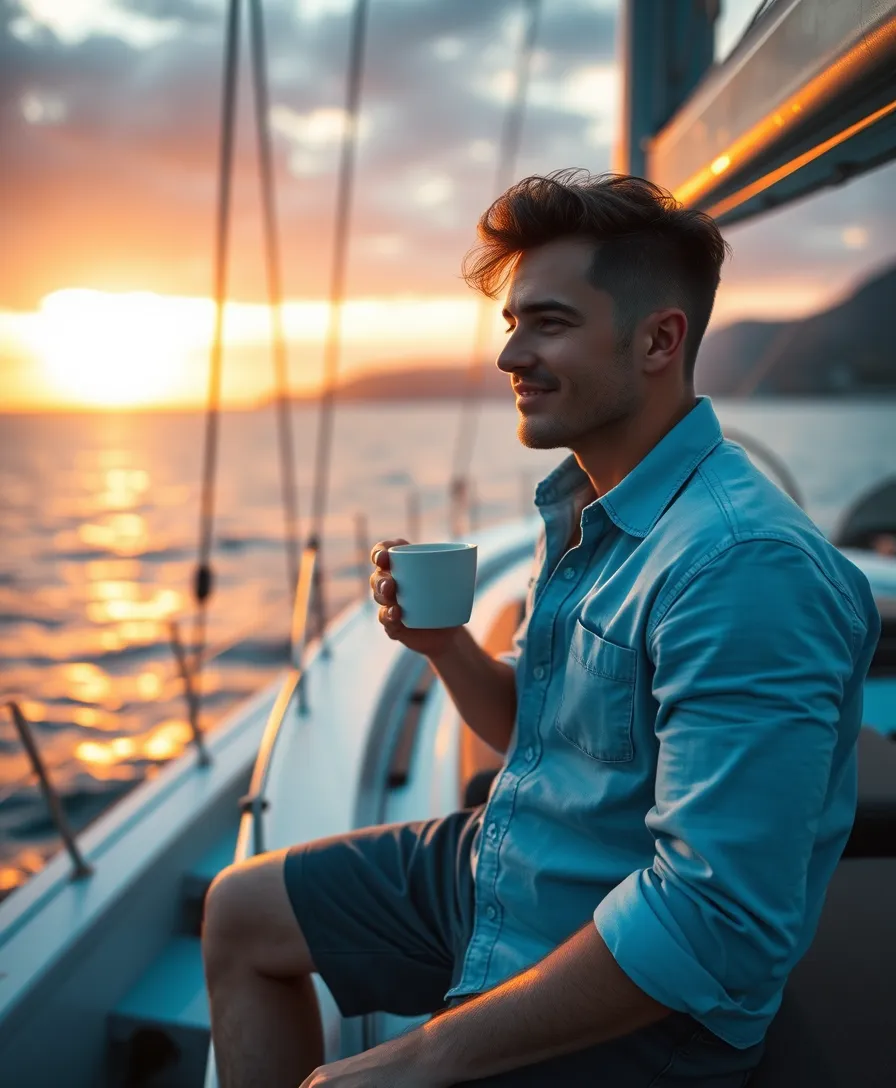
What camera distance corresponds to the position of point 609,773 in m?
0.90

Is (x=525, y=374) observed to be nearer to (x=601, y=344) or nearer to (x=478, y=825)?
(x=601, y=344)

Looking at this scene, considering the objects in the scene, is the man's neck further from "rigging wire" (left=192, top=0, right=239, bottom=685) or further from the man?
"rigging wire" (left=192, top=0, right=239, bottom=685)

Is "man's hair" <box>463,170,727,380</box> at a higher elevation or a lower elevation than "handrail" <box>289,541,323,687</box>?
higher

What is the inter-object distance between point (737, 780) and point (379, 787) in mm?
1117

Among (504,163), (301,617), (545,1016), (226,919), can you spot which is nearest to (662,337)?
(545,1016)

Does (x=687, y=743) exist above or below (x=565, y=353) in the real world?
below

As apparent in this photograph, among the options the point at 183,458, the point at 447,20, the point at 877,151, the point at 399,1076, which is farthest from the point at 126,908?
the point at 183,458

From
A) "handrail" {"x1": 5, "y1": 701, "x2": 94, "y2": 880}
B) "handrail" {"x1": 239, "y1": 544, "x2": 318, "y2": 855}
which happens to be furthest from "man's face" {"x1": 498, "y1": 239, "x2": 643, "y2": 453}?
"handrail" {"x1": 5, "y1": 701, "x2": 94, "y2": 880}

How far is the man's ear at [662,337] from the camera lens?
95 centimetres

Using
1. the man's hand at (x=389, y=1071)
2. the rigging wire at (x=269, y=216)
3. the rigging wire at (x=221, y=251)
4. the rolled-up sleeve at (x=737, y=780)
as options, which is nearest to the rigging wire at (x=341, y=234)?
the rigging wire at (x=269, y=216)

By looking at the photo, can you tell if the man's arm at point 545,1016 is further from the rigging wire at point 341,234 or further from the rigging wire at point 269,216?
the rigging wire at point 341,234

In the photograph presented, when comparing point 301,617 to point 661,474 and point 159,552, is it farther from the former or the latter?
point 159,552

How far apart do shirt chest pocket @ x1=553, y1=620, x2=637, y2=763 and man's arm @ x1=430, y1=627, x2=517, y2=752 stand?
290mm

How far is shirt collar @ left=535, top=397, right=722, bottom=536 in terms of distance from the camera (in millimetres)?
936
